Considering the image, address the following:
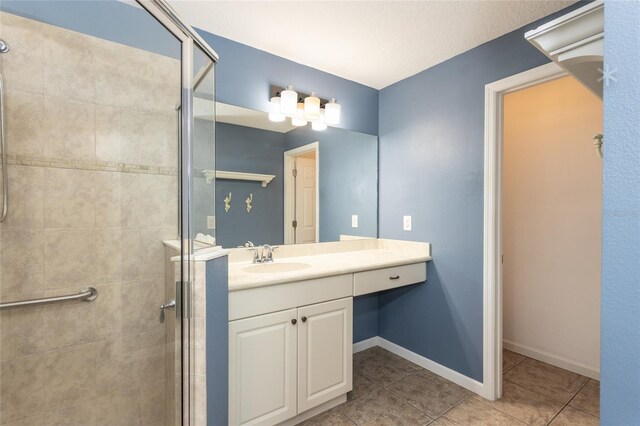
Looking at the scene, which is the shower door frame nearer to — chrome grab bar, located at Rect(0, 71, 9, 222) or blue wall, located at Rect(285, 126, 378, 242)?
chrome grab bar, located at Rect(0, 71, 9, 222)

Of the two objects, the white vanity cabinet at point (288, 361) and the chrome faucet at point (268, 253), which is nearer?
the white vanity cabinet at point (288, 361)

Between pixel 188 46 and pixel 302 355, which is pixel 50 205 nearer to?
pixel 188 46

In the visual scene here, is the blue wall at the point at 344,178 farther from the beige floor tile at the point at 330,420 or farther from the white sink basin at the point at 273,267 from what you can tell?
the beige floor tile at the point at 330,420

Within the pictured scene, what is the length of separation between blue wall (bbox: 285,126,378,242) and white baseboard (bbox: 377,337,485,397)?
964 millimetres

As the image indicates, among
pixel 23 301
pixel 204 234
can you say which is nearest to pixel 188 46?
pixel 204 234

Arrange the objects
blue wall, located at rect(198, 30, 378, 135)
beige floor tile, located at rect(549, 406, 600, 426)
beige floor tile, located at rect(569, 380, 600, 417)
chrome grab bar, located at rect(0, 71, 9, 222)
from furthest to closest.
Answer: blue wall, located at rect(198, 30, 378, 135)
beige floor tile, located at rect(569, 380, 600, 417)
beige floor tile, located at rect(549, 406, 600, 426)
chrome grab bar, located at rect(0, 71, 9, 222)

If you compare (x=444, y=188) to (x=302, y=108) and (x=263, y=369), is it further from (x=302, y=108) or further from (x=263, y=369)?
(x=263, y=369)

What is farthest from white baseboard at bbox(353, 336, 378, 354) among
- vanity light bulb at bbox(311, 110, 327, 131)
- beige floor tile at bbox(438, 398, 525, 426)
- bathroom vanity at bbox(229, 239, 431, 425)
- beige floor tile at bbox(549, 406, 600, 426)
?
vanity light bulb at bbox(311, 110, 327, 131)

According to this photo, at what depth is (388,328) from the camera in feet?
8.51

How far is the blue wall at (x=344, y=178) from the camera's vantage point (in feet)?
7.76

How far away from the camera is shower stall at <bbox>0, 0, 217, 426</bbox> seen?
4.17 ft

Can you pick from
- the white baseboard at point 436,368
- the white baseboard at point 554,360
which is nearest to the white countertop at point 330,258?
the white baseboard at point 436,368

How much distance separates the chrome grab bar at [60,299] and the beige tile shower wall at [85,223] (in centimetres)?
3

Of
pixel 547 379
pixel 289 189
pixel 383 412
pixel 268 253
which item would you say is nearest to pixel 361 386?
pixel 383 412
